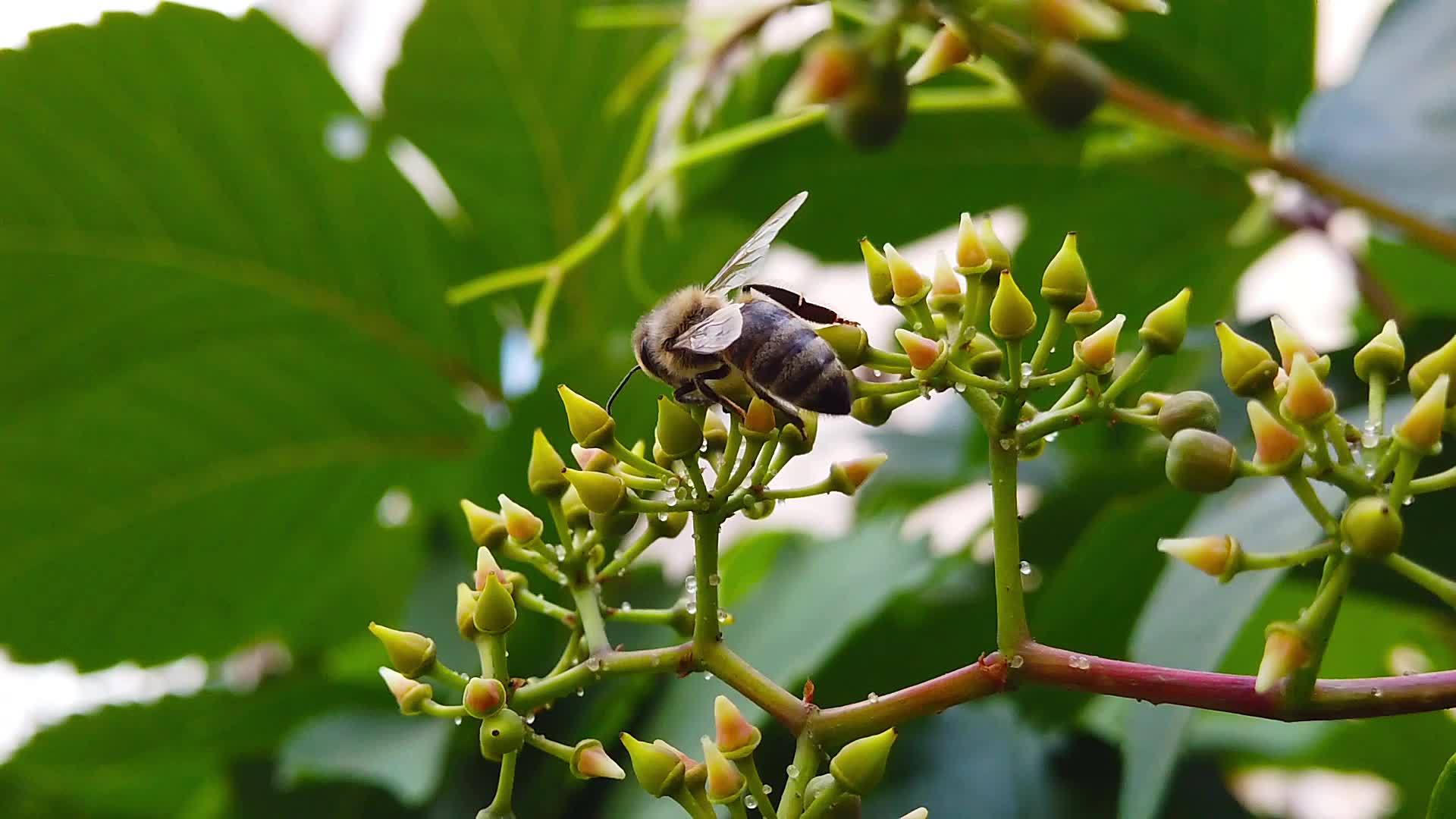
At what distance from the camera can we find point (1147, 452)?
2.52 feet

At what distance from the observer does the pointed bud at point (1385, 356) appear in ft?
1.58

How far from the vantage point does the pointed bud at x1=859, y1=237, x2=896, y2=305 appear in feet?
1.74

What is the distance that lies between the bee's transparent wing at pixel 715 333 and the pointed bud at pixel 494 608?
17 cm

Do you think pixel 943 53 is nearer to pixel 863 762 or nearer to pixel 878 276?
pixel 878 276

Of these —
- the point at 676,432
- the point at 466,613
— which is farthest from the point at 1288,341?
the point at 466,613

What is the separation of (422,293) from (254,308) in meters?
0.16

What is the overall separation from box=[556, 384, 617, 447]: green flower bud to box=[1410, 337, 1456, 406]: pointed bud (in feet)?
1.01

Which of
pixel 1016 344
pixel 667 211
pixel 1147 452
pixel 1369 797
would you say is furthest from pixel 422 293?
pixel 1369 797

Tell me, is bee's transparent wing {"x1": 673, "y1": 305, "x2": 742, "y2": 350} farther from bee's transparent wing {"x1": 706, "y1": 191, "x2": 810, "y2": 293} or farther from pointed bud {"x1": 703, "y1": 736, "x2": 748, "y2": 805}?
pointed bud {"x1": 703, "y1": 736, "x2": 748, "y2": 805}

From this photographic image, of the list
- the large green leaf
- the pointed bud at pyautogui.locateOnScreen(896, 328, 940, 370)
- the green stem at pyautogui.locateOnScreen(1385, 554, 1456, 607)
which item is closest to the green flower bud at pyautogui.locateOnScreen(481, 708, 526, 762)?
the pointed bud at pyautogui.locateOnScreen(896, 328, 940, 370)

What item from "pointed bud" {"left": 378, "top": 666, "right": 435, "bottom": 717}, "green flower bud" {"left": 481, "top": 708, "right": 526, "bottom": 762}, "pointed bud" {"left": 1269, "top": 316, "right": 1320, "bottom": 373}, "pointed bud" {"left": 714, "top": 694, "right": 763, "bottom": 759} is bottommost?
"pointed bud" {"left": 714, "top": 694, "right": 763, "bottom": 759}

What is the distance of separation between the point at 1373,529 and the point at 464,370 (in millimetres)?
1036

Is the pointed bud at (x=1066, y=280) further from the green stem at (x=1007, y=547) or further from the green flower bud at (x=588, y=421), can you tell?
the green flower bud at (x=588, y=421)

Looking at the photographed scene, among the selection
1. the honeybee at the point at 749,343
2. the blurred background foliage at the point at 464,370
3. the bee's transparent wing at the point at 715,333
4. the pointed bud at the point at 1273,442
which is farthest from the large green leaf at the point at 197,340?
the pointed bud at the point at 1273,442
